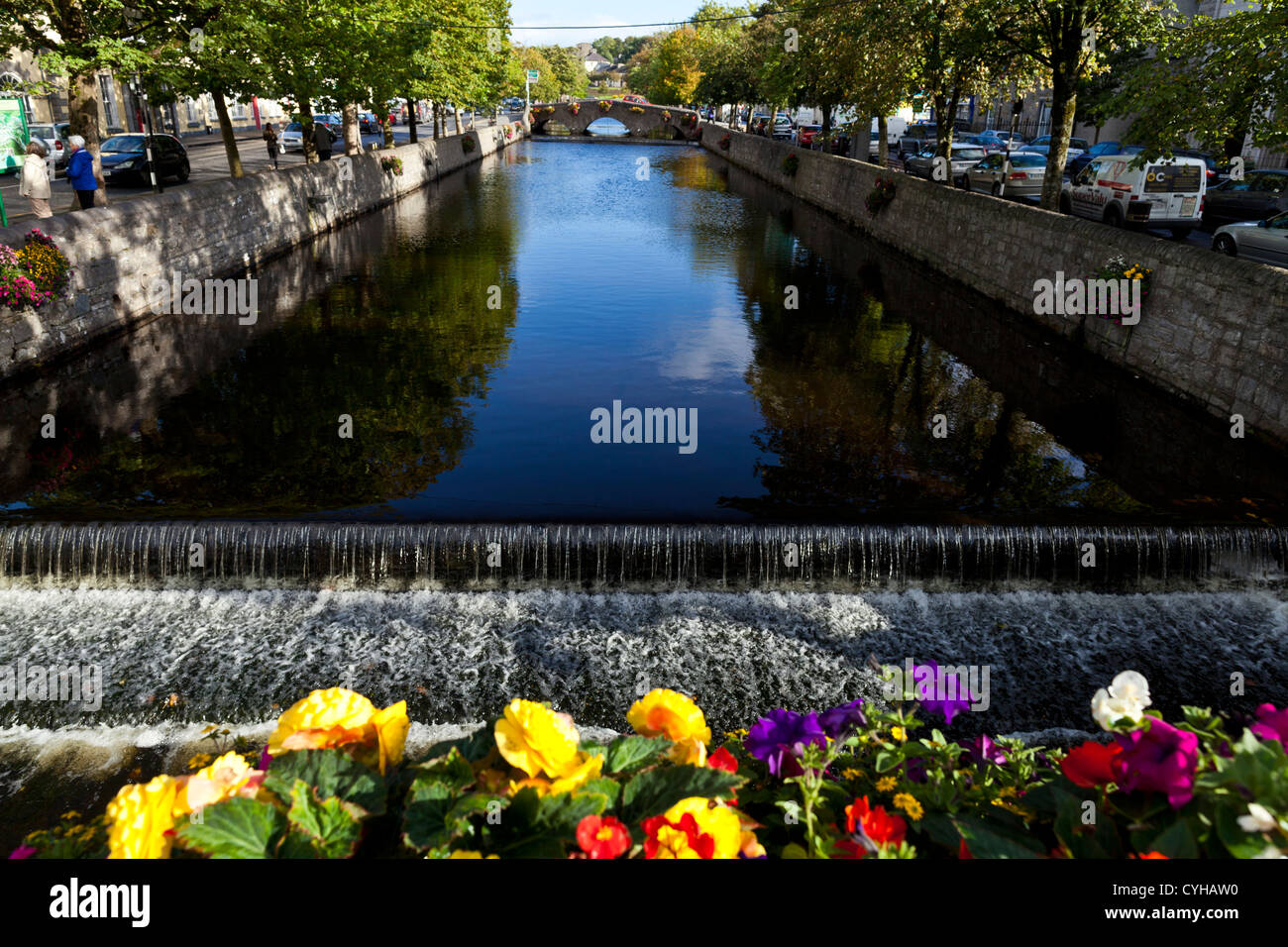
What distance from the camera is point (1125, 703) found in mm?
1952

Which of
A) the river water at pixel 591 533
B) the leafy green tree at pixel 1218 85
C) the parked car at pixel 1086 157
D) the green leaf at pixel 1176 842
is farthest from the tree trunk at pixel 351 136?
the green leaf at pixel 1176 842

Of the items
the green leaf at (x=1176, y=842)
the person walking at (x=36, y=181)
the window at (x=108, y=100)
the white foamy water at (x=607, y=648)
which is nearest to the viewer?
the green leaf at (x=1176, y=842)

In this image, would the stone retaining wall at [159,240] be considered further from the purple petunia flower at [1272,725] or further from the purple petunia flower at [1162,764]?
the purple petunia flower at [1272,725]

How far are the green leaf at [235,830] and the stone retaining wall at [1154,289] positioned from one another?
502 inches

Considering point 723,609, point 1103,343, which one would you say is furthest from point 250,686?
point 1103,343

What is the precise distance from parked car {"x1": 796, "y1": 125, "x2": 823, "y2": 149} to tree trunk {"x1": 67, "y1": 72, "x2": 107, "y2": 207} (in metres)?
39.2

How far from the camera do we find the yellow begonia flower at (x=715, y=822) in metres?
1.62

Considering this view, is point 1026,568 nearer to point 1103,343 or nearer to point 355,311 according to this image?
point 1103,343

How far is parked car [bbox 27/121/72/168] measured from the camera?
29.4 meters

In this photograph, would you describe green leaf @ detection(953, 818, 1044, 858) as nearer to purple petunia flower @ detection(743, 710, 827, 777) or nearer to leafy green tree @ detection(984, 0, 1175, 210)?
purple petunia flower @ detection(743, 710, 827, 777)

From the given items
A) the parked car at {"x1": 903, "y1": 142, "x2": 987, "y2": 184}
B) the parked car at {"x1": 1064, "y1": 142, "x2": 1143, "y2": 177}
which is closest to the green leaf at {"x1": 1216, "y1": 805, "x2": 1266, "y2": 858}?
the parked car at {"x1": 903, "y1": 142, "x2": 987, "y2": 184}

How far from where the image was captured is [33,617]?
8109mm

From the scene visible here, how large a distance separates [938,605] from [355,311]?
43.6 feet

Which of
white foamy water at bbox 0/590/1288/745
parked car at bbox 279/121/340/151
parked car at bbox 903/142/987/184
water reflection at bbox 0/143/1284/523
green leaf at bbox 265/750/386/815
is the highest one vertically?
parked car at bbox 279/121/340/151
